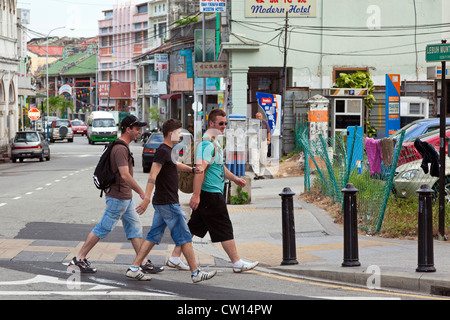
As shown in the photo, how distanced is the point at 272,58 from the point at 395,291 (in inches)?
1077

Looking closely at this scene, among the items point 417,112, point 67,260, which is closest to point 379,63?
point 417,112

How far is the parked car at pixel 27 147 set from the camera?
41.5m

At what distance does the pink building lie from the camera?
108m

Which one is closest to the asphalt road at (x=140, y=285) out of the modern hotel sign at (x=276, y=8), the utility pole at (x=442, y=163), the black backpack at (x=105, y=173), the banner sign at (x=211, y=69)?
the black backpack at (x=105, y=173)

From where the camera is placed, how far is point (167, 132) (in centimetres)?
895

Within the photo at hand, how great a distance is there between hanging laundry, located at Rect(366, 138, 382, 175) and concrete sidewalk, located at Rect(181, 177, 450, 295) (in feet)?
3.99

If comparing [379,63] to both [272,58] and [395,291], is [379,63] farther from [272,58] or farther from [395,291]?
[395,291]

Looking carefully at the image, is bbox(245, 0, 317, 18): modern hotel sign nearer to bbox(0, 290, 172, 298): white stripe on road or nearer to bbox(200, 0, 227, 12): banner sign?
bbox(200, 0, 227, 12): banner sign

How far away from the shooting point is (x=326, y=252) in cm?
1091

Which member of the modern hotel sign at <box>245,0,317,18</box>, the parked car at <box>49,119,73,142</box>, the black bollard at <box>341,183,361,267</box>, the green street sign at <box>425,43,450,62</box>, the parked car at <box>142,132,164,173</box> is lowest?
the parked car at <box>49,119,73,142</box>

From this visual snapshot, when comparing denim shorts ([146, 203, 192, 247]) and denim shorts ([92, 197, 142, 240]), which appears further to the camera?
denim shorts ([92, 197, 142, 240])

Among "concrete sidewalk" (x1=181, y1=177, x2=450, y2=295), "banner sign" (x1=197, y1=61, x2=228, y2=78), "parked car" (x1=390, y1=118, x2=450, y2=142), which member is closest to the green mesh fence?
"concrete sidewalk" (x1=181, y1=177, x2=450, y2=295)

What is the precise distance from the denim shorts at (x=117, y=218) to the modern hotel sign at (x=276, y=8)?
2656cm

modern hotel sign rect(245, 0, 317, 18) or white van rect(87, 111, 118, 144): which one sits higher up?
modern hotel sign rect(245, 0, 317, 18)
